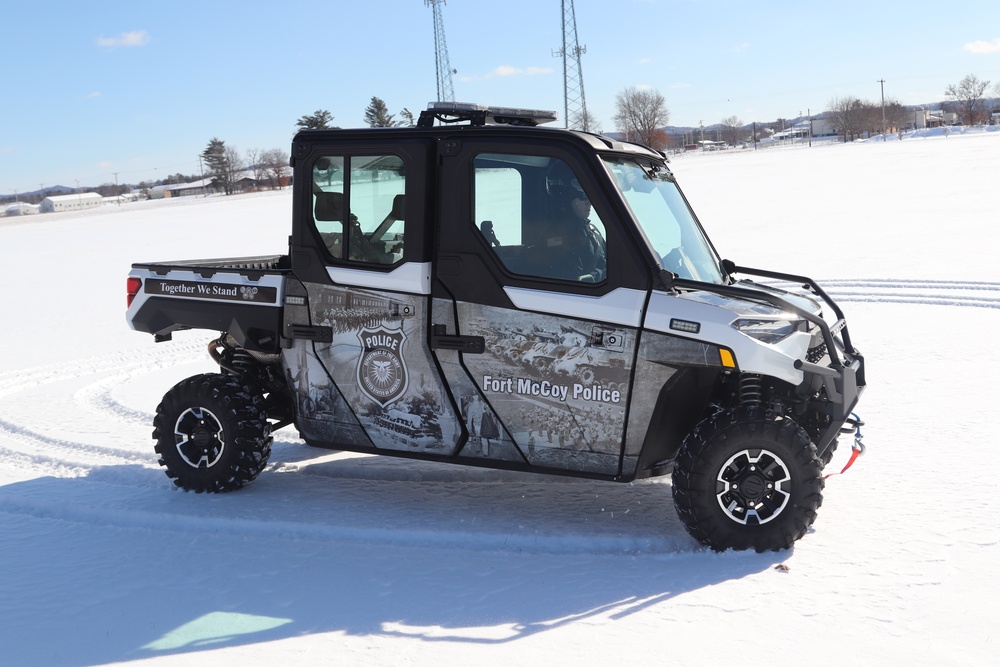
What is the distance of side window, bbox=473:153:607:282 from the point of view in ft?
15.7

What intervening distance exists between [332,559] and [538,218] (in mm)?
2011

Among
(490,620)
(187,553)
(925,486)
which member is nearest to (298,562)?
(187,553)

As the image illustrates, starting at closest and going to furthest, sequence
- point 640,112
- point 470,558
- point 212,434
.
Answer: point 470,558
point 212,434
point 640,112

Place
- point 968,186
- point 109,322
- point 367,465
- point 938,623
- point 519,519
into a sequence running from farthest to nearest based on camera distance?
point 968,186 < point 109,322 < point 367,465 < point 519,519 < point 938,623

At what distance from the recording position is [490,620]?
404 centimetres

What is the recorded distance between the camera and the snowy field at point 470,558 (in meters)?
3.84

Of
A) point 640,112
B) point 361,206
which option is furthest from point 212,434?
point 640,112

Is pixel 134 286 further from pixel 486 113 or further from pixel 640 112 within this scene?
pixel 640 112

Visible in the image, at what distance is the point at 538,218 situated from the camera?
4.89 meters

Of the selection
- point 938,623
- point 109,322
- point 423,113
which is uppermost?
point 423,113

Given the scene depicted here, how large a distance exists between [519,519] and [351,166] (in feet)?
7.04

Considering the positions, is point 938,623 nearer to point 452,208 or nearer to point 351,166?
point 452,208

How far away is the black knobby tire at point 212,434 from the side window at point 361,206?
1133 millimetres

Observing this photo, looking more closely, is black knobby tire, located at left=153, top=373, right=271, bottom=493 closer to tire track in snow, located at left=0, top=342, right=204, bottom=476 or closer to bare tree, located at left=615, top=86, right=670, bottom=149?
tire track in snow, located at left=0, top=342, right=204, bottom=476
